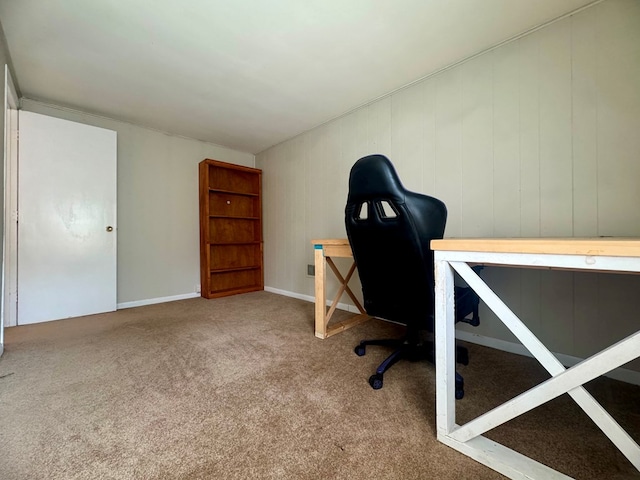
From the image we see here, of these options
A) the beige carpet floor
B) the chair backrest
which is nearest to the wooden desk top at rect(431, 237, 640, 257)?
the chair backrest

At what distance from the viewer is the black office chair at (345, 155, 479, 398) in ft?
3.59

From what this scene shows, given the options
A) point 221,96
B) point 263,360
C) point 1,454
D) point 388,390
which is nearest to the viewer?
point 1,454

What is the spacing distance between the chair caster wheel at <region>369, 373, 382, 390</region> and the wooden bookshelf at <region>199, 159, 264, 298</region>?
264 centimetres

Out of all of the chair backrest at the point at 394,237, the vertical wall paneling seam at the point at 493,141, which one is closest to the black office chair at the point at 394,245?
the chair backrest at the point at 394,237

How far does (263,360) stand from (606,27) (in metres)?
2.82

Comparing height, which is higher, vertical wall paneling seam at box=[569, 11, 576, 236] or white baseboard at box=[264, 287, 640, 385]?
vertical wall paneling seam at box=[569, 11, 576, 236]

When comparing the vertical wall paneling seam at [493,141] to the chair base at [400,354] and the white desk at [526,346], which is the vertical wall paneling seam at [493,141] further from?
the white desk at [526,346]

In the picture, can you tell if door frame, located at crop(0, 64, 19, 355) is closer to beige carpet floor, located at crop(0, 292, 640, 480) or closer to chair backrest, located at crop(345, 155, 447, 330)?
beige carpet floor, located at crop(0, 292, 640, 480)

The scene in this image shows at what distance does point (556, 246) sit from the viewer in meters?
0.69

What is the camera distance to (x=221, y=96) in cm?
239

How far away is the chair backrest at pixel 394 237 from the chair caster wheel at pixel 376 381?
0.31 metres

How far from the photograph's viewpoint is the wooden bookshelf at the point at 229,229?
3367 mm

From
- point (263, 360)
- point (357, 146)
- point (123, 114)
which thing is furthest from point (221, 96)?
point (263, 360)

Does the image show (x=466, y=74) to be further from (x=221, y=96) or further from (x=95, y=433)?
(x=95, y=433)
